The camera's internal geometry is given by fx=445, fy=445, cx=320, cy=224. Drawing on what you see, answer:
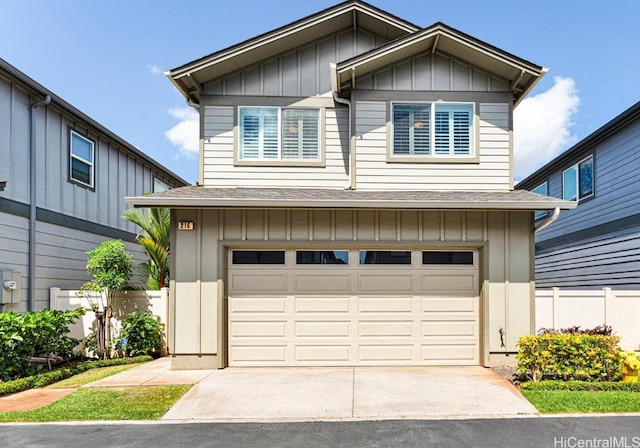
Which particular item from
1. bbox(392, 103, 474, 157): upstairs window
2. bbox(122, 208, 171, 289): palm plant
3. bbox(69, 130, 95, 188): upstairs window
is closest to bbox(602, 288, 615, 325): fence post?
bbox(392, 103, 474, 157): upstairs window

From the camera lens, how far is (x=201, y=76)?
915 centimetres

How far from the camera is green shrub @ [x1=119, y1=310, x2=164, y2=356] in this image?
933 centimetres

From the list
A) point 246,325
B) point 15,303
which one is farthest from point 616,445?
point 15,303

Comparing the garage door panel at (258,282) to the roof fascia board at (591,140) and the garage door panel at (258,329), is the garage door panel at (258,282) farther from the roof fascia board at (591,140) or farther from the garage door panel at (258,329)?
the roof fascia board at (591,140)

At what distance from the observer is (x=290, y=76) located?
9.45 metres

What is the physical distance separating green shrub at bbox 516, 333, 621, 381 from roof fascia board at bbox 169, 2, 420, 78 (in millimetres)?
7003

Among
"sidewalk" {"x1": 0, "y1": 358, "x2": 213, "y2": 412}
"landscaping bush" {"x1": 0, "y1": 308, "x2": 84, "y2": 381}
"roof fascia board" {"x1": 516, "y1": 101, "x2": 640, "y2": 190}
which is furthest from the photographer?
"roof fascia board" {"x1": 516, "y1": 101, "x2": 640, "y2": 190}

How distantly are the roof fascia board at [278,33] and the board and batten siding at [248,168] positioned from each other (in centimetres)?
87

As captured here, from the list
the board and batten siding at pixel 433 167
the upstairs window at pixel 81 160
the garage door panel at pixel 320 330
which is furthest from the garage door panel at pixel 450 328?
the upstairs window at pixel 81 160

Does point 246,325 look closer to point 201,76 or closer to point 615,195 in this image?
point 201,76

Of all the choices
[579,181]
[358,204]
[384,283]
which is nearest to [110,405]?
[358,204]

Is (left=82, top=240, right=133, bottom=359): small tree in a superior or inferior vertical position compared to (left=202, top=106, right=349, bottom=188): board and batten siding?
inferior

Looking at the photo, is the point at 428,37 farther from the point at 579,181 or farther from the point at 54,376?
the point at 54,376

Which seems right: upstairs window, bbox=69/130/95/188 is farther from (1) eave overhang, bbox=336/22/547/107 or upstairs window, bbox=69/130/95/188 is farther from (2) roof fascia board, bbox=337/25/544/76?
(2) roof fascia board, bbox=337/25/544/76
